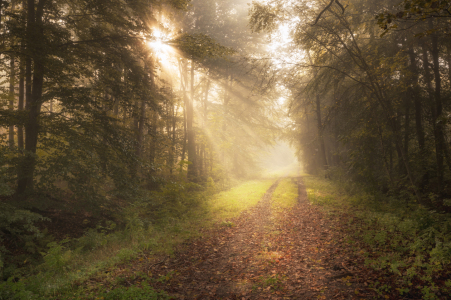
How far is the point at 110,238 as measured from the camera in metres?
8.53

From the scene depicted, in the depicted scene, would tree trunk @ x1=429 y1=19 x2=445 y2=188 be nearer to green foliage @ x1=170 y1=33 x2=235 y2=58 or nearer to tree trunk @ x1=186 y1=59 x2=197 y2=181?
green foliage @ x1=170 y1=33 x2=235 y2=58

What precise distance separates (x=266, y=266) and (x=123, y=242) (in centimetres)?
507

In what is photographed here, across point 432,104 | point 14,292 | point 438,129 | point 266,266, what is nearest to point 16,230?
point 14,292

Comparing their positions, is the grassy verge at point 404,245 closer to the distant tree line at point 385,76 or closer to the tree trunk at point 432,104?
the tree trunk at point 432,104

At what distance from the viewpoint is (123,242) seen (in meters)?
8.14

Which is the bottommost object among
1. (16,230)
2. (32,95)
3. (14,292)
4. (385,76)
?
(14,292)

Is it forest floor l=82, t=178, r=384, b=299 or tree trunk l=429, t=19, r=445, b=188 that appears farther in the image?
tree trunk l=429, t=19, r=445, b=188

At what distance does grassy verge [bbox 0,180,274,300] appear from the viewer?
4.81 meters

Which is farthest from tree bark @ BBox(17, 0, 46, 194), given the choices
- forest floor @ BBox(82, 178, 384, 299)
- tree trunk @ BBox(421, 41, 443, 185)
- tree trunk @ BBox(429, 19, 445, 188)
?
tree trunk @ BBox(421, 41, 443, 185)

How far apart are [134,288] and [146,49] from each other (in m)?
9.43

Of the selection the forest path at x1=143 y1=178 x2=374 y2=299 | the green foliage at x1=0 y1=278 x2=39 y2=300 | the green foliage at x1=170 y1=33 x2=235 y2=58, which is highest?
the green foliage at x1=170 y1=33 x2=235 y2=58

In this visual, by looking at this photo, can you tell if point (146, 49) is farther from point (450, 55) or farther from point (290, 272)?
point (450, 55)

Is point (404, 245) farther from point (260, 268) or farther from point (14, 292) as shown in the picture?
point (14, 292)

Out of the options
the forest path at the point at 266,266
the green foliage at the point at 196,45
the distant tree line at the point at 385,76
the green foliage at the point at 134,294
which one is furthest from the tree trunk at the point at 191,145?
the green foliage at the point at 134,294
